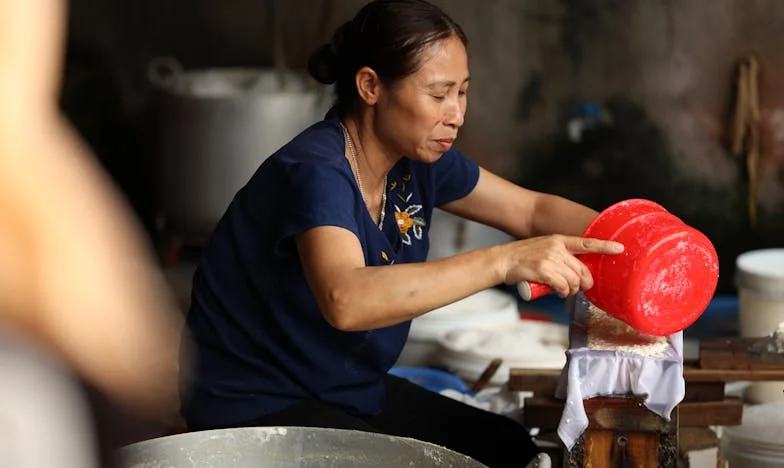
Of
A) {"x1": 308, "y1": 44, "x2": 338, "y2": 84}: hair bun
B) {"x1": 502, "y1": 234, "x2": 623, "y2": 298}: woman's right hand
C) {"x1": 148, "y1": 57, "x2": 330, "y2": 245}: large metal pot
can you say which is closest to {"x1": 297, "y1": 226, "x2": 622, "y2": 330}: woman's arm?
{"x1": 502, "y1": 234, "x2": 623, "y2": 298}: woman's right hand

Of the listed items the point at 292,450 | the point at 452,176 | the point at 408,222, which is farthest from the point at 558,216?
the point at 292,450

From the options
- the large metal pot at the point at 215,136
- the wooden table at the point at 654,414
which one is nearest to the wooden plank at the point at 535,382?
the wooden table at the point at 654,414

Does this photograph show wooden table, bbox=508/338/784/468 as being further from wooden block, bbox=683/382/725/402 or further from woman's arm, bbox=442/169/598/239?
woman's arm, bbox=442/169/598/239

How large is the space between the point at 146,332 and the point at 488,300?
4113 millimetres

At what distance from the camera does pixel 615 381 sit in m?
2.75

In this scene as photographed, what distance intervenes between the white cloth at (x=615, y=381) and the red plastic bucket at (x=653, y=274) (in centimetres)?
13

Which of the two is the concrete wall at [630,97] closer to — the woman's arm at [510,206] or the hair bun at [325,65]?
the woman's arm at [510,206]

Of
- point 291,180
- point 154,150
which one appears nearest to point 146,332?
point 291,180

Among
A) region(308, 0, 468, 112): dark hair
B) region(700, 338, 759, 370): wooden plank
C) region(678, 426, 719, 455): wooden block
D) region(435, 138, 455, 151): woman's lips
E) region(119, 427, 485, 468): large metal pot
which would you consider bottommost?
region(678, 426, 719, 455): wooden block

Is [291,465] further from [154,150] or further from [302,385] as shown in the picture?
[154,150]

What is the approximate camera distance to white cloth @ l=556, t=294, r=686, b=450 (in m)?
2.72

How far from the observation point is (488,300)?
205 inches

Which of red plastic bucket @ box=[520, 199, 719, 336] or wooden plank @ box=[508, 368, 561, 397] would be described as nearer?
red plastic bucket @ box=[520, 199, 719, 336]

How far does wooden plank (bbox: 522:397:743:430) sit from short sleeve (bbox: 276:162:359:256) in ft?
2.89
